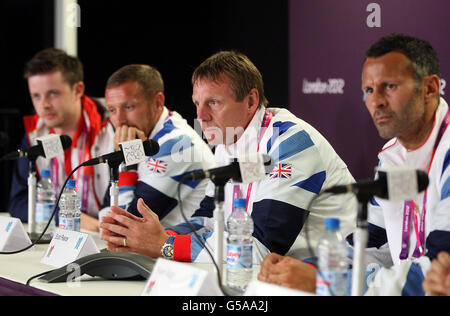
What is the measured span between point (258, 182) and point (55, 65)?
1.84 meters

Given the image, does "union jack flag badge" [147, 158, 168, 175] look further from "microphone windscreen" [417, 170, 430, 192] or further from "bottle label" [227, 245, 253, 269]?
"microphone windscreen" [417, 170, 430, 192]

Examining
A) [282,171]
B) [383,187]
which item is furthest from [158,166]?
[383,187]

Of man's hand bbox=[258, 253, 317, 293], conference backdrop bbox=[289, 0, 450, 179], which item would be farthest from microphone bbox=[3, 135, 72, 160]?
conference backdrop bbox=[289, 0, 450, 179]

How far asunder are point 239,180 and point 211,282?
11.5 inches

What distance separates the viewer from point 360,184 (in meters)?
1.36

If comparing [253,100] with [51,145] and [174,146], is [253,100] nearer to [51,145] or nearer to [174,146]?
[174,146]

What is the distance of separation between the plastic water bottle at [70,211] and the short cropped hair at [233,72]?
2.20ft

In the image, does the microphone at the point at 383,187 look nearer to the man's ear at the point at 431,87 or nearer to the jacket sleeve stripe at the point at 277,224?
the man's ear at the point at 431,87

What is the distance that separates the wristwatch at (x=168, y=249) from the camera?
2.15m

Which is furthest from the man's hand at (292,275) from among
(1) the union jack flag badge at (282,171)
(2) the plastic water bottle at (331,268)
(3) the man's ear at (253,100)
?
(3) the man's ear at (253,100)

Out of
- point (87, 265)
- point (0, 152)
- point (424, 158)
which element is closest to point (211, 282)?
point (87, 265)

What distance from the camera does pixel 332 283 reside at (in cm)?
143

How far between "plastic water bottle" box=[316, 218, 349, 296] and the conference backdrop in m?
1.56

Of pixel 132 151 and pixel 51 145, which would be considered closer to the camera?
pixel 132 151
